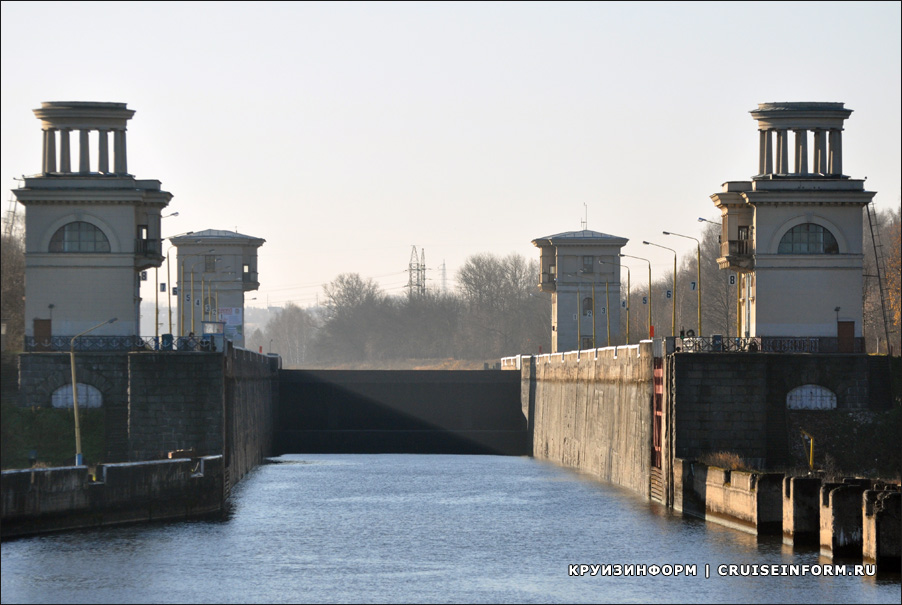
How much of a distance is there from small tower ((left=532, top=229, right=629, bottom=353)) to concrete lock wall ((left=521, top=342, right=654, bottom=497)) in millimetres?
13896

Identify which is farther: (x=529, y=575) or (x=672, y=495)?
(x=672, y=495)

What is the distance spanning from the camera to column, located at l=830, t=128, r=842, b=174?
77500mm

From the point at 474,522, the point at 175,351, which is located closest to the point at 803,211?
the point at 474,522

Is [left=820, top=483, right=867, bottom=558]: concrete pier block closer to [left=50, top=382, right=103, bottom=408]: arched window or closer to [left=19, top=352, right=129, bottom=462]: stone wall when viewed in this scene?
[left=19, top=352, right=129, bottom=462]: stone wall

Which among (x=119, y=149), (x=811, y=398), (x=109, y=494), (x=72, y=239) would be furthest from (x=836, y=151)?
(x=109, y=494)

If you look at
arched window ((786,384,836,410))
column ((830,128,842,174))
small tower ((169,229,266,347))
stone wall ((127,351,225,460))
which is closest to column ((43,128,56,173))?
stone wall ((127,351,225,460))

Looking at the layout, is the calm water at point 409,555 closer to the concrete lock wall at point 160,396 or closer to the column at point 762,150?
the concrete lock wall at point 160,396

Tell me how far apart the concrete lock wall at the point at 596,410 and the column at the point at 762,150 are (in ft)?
41.4

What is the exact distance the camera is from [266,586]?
43.6 metres

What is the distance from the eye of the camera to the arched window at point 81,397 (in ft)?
230

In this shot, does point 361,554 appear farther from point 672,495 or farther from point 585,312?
point 585,312

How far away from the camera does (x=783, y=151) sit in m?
78.0

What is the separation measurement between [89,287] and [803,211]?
120 ft

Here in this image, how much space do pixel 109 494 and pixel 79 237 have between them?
25.1 meters
